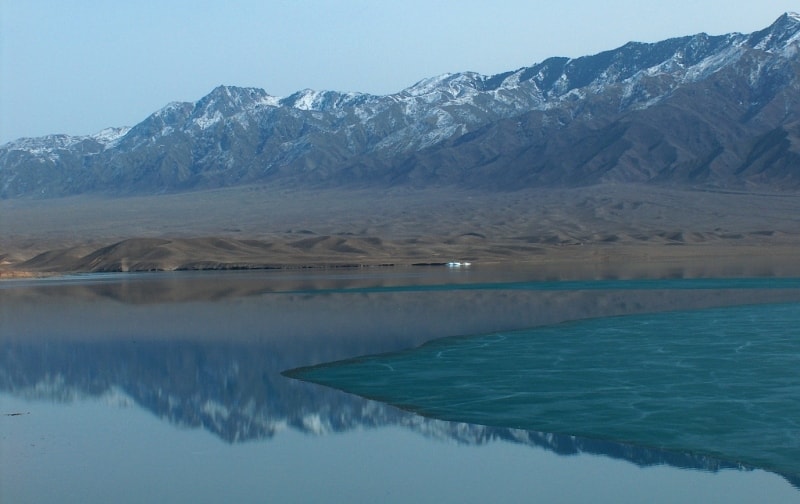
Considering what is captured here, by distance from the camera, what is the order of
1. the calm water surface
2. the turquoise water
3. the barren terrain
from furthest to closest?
1. the barren terrain
2. the turquoise water
3. the calm water surface

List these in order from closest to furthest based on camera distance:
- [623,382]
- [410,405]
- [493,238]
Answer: [410,405] < [623,382] < [493,238]

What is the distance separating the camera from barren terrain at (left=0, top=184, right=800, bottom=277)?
105 metres

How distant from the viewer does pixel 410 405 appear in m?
26.3

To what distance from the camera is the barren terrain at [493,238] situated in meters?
105

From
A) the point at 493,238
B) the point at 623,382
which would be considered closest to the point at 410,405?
the point at 623,382

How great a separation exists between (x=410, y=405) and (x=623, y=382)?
5.52 metres

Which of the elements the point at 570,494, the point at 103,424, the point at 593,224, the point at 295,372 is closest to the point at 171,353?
the point at 295,372

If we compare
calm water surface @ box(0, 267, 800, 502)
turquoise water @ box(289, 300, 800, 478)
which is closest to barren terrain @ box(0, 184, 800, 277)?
calm water surface @ box(0, 267, 800, 502)

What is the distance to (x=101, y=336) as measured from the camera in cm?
4206

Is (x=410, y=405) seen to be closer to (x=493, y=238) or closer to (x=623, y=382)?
(x=623, y=382)

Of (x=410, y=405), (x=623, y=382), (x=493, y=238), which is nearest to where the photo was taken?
(x=410, y=405)

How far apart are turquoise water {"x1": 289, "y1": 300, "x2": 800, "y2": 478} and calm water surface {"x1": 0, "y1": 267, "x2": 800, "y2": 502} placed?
3.6 inches

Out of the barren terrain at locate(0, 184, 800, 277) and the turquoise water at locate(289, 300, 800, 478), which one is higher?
the turquoise water at locate(289, 300, 800, 478)

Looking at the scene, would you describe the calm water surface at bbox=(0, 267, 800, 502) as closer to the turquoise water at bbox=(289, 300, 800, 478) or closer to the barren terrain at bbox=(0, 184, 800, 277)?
the turquoise water at bbox=(289, 300, 800, 478)
